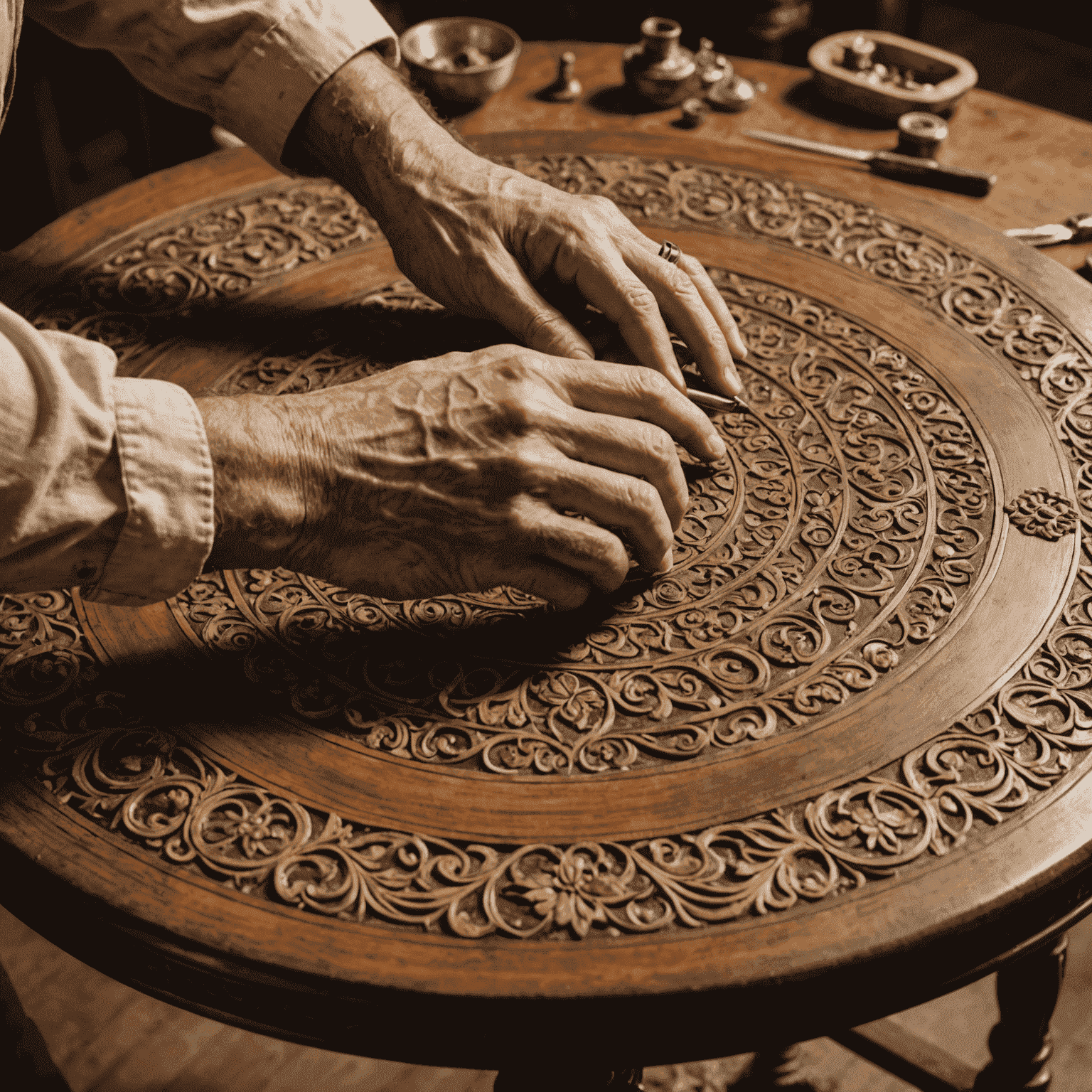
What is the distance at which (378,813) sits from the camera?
2.79ft

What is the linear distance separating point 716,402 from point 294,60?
0.70 meters

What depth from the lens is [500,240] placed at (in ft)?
4.06

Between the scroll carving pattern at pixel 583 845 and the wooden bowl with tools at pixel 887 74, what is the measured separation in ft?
3.61

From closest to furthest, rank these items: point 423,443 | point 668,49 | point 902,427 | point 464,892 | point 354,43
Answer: point 464,892, point 423,443, point 902,427, point 354,43, point 668,49

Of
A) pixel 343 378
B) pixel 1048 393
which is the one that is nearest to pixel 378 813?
pixel 343 378

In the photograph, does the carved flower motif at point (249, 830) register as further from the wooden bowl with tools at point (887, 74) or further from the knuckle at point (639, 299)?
the wooden bowl with tools at point (887, 74)

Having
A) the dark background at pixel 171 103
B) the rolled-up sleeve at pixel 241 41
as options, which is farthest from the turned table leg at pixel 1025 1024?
the dark background at pixel 171 103

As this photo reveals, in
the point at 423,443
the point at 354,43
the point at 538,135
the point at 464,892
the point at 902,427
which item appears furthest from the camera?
the point at 538,135

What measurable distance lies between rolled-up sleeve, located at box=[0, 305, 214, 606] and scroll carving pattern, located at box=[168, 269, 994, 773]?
0.13 metres

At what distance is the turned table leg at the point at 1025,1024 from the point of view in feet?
4.06

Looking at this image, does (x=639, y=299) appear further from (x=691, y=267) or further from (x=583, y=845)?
(x=583, y=845)

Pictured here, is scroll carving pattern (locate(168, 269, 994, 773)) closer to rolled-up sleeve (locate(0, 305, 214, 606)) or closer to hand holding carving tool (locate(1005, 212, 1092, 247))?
rolled-up sleeve (locate(0, 305, 214, 606))

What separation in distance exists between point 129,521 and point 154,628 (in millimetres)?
159

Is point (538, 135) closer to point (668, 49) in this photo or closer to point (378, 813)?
point (668, 49)
